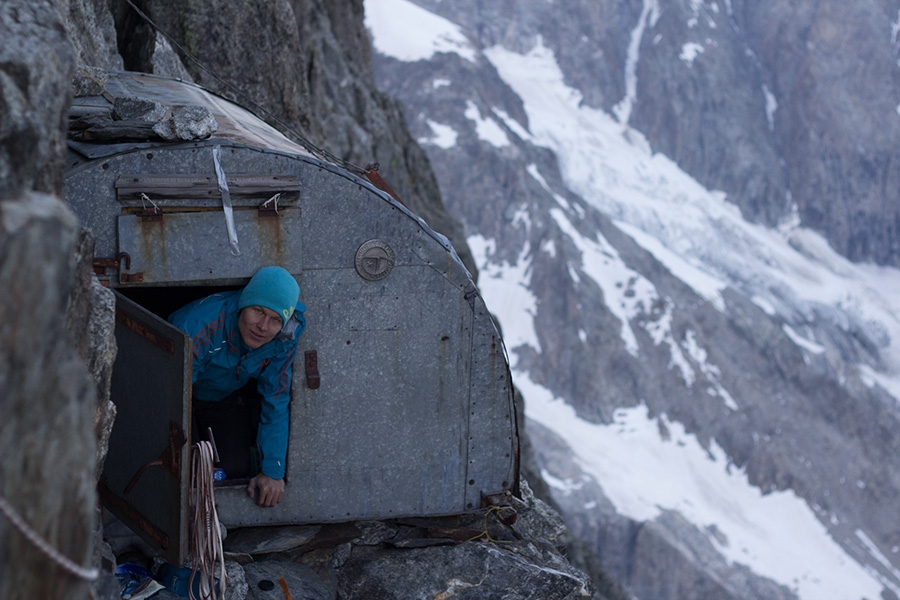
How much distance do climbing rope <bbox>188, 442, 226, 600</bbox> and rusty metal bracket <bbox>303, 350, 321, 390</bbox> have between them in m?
0.92

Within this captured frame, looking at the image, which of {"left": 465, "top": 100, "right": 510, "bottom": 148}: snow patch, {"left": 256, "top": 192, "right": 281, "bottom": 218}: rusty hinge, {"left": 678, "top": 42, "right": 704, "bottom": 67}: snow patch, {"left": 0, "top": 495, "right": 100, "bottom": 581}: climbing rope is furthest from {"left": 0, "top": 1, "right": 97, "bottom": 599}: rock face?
{"left": 678, "top": 42, "right": 704, "bottom": 67}: snow patch

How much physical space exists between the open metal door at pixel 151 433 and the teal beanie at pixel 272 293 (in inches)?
20.2

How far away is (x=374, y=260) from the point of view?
5.85 metres

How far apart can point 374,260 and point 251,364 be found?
1.12 meters

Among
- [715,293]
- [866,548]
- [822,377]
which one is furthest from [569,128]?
[866,548]

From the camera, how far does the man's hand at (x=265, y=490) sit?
226 inches

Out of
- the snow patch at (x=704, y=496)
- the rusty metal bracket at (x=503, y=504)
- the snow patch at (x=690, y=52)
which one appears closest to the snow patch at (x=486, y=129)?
the snow patch at (x=704, y=496)

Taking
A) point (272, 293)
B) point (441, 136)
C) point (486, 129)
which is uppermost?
point (486, 129)

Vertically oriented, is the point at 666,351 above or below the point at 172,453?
below

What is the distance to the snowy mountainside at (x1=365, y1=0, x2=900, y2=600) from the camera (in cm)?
6034

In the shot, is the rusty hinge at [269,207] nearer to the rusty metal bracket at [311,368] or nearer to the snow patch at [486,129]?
the rusty metal bracket at [311,368]

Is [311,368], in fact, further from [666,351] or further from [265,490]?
[666,351]

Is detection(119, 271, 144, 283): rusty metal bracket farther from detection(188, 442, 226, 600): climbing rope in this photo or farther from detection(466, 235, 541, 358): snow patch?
detection(466, 235, 541, 358): snow patch

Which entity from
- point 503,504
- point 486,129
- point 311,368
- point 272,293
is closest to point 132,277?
point 272,293
